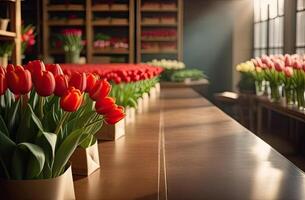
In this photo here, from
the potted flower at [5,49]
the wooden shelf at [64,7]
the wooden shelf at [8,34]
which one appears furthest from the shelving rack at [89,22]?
the wooden shelf at [8,34]

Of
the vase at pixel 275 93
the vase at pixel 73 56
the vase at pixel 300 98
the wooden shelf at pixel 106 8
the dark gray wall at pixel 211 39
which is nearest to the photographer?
Answer: the vase at pixel 300 98

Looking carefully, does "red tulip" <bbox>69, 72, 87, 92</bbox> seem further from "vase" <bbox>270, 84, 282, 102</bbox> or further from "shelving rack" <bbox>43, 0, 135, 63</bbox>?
"shelving rack" <bbox>43, 0, 135, 63</bbox>

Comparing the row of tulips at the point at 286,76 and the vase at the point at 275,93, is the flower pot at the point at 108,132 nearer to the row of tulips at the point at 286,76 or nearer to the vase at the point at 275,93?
the row of tulips at the point at 286,76

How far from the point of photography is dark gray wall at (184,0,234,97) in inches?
349

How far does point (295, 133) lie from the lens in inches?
139

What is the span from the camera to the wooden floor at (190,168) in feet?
3.78

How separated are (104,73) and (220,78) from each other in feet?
22.2

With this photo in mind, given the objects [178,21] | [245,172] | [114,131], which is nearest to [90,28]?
[178,21]

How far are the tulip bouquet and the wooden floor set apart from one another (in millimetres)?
168

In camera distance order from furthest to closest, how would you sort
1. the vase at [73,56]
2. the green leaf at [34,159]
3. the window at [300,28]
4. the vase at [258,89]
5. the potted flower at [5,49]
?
1. the vase at [73,56]
2. the window at [300,28]
3. the vase at [258,89]
4. the potted flower at [5,49]
5. the green leaf at [34,159]

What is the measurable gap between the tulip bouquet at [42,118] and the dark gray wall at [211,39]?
7912 mm

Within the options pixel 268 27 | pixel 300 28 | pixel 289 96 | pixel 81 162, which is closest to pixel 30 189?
pixel 81 162

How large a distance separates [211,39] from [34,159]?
8127mm

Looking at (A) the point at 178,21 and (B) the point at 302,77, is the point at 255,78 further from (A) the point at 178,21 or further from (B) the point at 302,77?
(A) the point at 178,21
